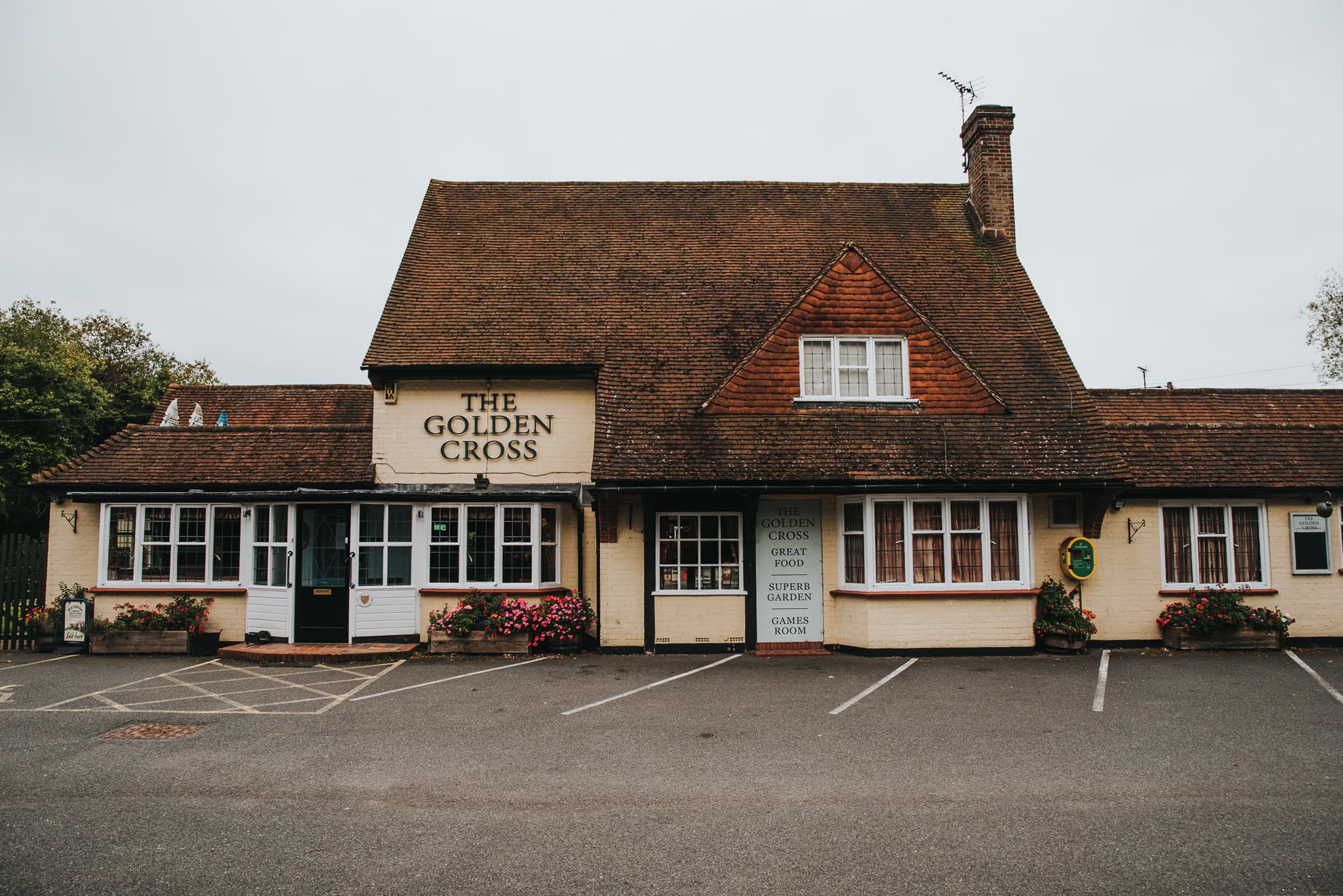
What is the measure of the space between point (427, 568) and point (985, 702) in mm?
9810

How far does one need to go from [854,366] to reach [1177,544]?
677 cm

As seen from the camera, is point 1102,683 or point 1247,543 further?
point 1247,543

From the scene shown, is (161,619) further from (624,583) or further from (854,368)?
(854,368)

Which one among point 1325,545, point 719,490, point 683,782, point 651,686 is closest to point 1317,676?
point 1325,545

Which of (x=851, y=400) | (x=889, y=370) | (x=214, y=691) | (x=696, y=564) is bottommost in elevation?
(x=214, y=691)

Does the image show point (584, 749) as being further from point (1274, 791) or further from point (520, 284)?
point (520, 284)

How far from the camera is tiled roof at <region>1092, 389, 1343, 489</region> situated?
1470 centimetres

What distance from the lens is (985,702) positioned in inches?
404

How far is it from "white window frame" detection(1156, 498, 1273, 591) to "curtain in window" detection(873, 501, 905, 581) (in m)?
4.96

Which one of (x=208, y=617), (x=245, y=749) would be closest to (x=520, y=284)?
(x=208, y=617)

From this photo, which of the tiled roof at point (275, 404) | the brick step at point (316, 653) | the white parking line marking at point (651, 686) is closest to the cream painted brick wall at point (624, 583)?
the white parking line marking at point (651, 686)

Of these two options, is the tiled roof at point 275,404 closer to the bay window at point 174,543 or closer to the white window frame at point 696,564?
the bay window at point 174,543

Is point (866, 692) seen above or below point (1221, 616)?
below

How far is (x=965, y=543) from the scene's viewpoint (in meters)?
14.0
